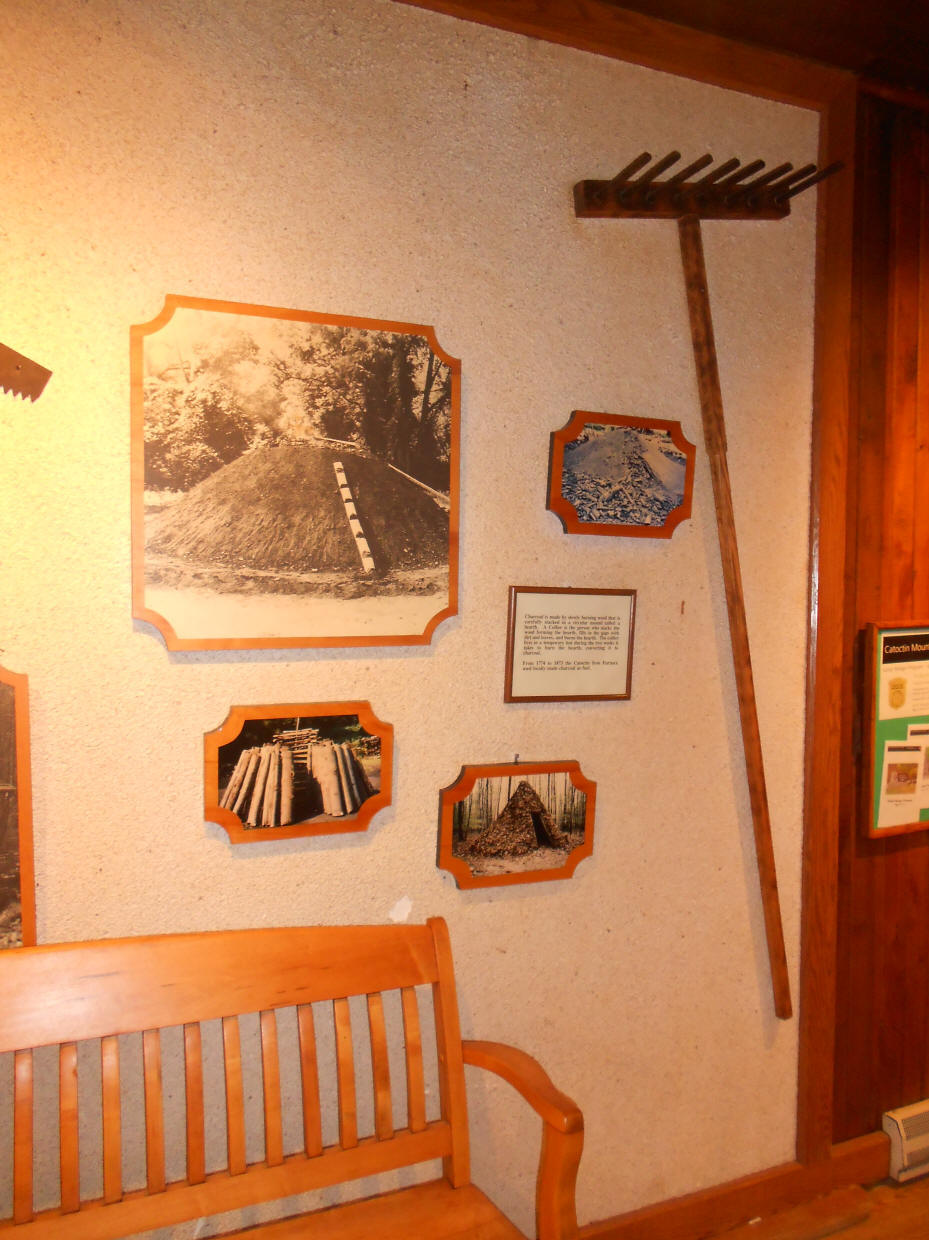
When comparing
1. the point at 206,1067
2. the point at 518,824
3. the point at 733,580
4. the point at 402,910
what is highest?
the point at 733,580

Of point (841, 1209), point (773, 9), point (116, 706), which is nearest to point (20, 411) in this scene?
point (116, 706)

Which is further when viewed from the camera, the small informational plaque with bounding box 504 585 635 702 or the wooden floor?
the wooden floor

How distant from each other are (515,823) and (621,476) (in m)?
0.72

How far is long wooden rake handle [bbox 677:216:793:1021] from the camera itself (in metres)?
1.68

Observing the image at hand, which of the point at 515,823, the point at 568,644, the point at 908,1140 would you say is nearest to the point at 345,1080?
the point at 515,823

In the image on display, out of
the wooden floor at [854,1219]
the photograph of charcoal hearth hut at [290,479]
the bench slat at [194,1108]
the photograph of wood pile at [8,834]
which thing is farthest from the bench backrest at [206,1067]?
the wooden floor at [854,1219]

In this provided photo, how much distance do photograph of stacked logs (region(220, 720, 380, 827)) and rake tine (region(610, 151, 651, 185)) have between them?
1.14 m

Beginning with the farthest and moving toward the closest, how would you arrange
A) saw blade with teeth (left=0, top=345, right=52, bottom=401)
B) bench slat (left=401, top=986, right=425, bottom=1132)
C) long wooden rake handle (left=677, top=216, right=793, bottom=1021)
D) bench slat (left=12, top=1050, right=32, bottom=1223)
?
long wooden rake handle (left=677, top=216, right=793, bottom=1021), bench slat (left=401, top=986, right=425, bottom=1132), saw blade with teeth (left=0, top=345, right=52, bottom=401), bench slat (left=12, top=1050, right=32, bottom=1223)

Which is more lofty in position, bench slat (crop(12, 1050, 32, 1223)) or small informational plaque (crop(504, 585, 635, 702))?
small informational plaque (crop(504, 585, 635, 702))

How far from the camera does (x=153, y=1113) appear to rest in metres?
1.20

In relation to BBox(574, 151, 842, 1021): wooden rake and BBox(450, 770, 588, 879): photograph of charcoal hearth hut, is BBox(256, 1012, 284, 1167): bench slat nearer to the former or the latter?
BBox(450, 770, 588, 879): photograph of charcoal hearth hut

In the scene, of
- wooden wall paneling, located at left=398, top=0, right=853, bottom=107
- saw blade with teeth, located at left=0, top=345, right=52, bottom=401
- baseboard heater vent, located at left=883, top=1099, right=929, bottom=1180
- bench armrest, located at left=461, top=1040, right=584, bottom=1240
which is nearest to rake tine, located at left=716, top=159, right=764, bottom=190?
wooden wall paneling, located at left=398, top=0, right=853, bottom=107

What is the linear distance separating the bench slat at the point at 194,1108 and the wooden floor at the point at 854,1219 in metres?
1.22

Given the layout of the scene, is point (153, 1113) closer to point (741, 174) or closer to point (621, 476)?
point (621, 476)
